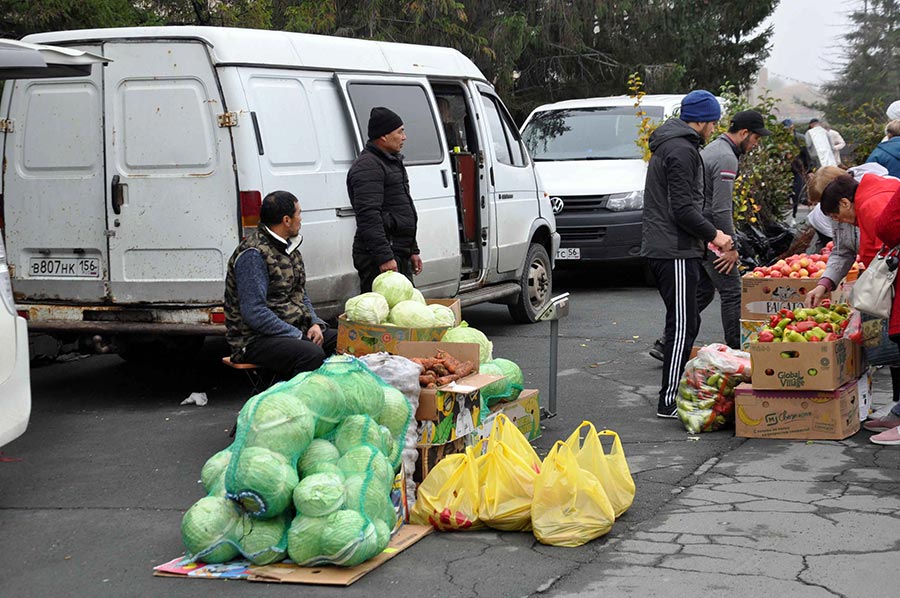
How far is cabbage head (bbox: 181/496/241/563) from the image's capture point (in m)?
5.16

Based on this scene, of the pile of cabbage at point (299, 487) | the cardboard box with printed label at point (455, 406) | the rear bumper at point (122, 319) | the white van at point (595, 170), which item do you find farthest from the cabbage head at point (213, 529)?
the white van at point (595, 170)

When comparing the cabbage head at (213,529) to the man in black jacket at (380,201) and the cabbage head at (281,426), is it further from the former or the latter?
the man in black jacket at (380,201)

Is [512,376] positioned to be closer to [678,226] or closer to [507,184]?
[678,226]

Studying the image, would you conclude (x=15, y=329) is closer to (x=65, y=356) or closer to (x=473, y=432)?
(x=473, y=432)

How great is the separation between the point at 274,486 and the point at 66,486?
2165mm

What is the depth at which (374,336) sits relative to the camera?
23.6 ft

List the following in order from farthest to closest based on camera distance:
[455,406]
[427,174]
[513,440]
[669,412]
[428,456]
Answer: [427,174], [669,412], [455,406], [428,456], [513,440]

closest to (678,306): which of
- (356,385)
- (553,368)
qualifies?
(553,368)

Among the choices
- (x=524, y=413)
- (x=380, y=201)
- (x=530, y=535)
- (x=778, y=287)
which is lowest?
(x=530, y=535)

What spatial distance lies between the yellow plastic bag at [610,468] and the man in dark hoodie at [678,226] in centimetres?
214

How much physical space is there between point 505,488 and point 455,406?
762 millimetres

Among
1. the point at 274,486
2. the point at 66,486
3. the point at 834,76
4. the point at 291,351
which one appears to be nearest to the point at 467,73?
the point at 291,351

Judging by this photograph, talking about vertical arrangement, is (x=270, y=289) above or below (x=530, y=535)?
above

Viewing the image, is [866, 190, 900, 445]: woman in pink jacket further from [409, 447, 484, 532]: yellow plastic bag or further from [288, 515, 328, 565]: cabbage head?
[288, 515, 328, 565]: cabbage head
